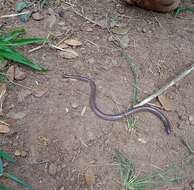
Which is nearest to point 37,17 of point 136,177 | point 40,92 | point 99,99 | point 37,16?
point 37,16

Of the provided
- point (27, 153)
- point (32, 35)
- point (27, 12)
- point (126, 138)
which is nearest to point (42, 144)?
point (27, 153)

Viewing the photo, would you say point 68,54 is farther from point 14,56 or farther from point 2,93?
point 2,93

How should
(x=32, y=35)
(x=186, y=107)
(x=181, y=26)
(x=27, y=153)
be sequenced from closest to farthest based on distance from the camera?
1. (x=27, y=153)
2. (x=186, y=107)
3. (x=32, y=35)
4. (x=181, y=26)

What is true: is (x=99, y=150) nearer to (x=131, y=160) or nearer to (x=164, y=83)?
(x=131, y=160)

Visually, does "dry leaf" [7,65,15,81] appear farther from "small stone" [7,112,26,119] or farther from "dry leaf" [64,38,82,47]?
"dry leaf" [64,38,82,47]

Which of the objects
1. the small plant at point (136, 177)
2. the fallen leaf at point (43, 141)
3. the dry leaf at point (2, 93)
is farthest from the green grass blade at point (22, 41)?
the small plant at point (136, 177)

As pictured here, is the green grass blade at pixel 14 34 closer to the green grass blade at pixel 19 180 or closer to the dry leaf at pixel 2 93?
the dry leaf at pixel 2 93
